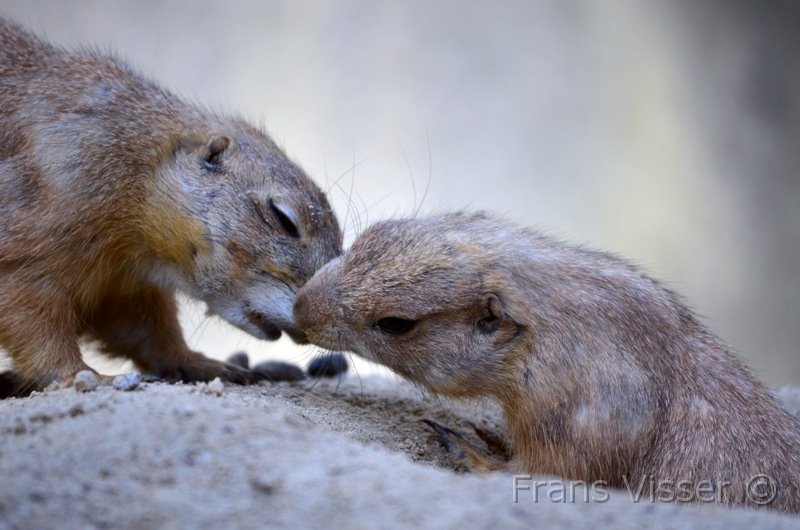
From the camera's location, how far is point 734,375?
4.17m

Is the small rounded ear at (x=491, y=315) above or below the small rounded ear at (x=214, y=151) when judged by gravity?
below

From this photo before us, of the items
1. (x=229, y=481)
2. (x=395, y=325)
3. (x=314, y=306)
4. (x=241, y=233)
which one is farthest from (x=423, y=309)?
(x=229, y=481)

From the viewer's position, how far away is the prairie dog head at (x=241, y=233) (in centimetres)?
475

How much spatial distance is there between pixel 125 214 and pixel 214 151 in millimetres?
558

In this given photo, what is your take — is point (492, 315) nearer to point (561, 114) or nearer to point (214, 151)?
point (214, 151)

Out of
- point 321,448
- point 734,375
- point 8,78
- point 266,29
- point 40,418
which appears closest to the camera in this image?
point 321,448

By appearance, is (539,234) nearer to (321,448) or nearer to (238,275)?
(238,275)

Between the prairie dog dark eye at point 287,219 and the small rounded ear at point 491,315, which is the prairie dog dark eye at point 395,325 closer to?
the small rounded ear at point 491,315

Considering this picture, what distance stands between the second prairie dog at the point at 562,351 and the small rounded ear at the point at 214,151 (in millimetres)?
973

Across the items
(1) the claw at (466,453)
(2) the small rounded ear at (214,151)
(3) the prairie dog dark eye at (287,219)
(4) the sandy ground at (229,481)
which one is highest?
(2) the small rounded ear at (214,151)

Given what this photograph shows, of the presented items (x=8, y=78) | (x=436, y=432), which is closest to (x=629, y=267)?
(x=436, y=432)

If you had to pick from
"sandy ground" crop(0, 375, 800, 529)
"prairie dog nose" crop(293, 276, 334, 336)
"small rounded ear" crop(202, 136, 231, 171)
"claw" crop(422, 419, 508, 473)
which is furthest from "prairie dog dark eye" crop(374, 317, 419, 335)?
"small rounded ear" crop(202, 136, 231, 171)

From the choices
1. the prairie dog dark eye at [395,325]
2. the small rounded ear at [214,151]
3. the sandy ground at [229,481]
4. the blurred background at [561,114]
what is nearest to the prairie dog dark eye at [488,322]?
the prairie dog dark eye at [395,325]

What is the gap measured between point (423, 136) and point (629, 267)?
4.77 meters
